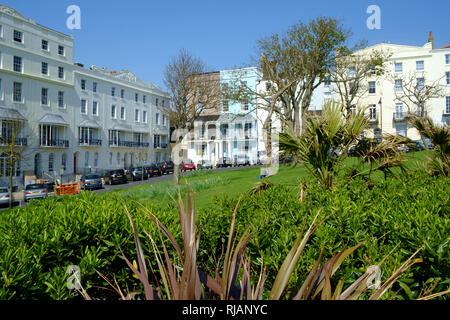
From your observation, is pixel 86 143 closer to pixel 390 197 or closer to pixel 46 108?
pixel 46 108

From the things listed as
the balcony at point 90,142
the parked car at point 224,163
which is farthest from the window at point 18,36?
the parked car at point 224,163

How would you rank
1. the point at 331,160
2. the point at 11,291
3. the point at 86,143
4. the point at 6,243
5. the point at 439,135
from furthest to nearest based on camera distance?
the point at 86,143 < the point at 439,135 < the point at 331,160 < the point at 6,243 < the point at 11,291

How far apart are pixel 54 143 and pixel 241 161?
2720 cm

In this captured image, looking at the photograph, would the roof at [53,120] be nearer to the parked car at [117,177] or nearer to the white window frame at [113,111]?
the parked car at [117,177]

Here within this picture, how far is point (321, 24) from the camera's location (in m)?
→ 30.4

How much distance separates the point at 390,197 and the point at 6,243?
5.15 m

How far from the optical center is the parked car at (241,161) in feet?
184

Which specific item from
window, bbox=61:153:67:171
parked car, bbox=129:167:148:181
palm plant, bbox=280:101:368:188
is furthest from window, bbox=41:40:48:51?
palm plant, bbox=280:101:368:188

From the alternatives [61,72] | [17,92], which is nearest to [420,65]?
[61,72]

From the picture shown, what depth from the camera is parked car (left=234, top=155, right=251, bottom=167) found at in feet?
184

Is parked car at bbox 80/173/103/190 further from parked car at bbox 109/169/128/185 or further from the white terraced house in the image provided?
the white terraced house

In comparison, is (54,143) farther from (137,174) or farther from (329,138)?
(329,138)
